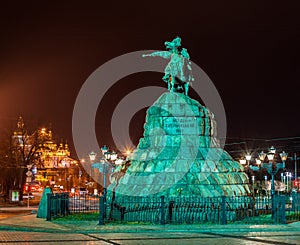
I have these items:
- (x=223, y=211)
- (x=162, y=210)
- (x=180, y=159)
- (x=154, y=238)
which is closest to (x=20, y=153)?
(x=180, y=159)

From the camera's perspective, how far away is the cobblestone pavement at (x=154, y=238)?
16.6m

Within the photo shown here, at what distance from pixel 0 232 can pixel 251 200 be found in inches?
430

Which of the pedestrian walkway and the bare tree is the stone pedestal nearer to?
the pedestrian walkway

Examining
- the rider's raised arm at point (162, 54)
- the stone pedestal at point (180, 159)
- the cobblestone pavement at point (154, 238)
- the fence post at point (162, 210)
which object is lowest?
the cobblestone pavement at point (154, 238)

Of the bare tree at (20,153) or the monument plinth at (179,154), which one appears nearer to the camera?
the monument plinth at (179,154)

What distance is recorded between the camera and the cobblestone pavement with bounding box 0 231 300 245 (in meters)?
16.6

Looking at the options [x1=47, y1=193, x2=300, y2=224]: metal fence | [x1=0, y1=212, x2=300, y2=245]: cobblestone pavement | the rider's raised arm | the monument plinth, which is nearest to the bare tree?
the rider's raised arm

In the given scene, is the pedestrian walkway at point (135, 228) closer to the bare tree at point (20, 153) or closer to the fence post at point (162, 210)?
the fence post at point (162, 210)

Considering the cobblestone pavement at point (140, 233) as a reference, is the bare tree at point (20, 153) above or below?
above

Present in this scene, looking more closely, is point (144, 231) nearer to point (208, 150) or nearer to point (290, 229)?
point (290, 229)

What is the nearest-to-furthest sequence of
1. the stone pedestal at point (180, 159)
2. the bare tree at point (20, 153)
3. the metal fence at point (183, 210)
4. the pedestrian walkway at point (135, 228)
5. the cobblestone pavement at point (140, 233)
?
the cobblestone pavement at point (140, 233)
the pedestrian walkway at point (135, 228)
the metal fence at point (183, 210)
the stone pedestal at point (180, 159)
the bare tree at point (20, 153)

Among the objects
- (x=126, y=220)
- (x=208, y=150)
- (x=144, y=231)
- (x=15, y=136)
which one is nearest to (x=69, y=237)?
(x=144, y=231)

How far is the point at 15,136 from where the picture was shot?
52094 mm

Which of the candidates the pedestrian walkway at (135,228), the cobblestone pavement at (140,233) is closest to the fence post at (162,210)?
the pedestrian walkway at (135,228)
